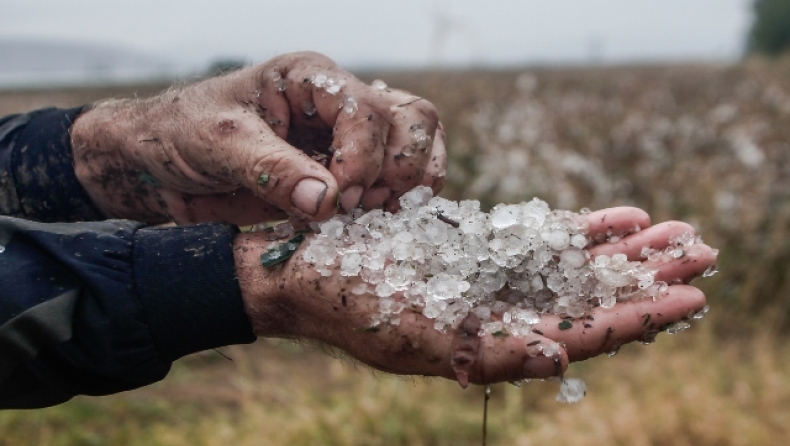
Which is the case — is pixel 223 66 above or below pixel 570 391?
above

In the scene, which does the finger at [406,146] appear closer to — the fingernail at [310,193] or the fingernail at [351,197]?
the fingernail at [351,197]

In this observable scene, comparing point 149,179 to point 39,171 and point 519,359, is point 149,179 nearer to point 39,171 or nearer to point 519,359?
point 39,171

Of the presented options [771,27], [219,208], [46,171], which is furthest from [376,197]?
[771,27]

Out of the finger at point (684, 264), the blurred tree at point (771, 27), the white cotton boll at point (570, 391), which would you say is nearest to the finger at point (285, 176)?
the white cotton boll at point (570, 391)

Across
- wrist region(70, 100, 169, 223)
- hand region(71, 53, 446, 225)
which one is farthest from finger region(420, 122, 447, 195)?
wrist region(70, 100, 169, 223)

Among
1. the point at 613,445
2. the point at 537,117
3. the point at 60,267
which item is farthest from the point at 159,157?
the point at 537,117

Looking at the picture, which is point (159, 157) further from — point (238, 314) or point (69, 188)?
point (238, 314)
